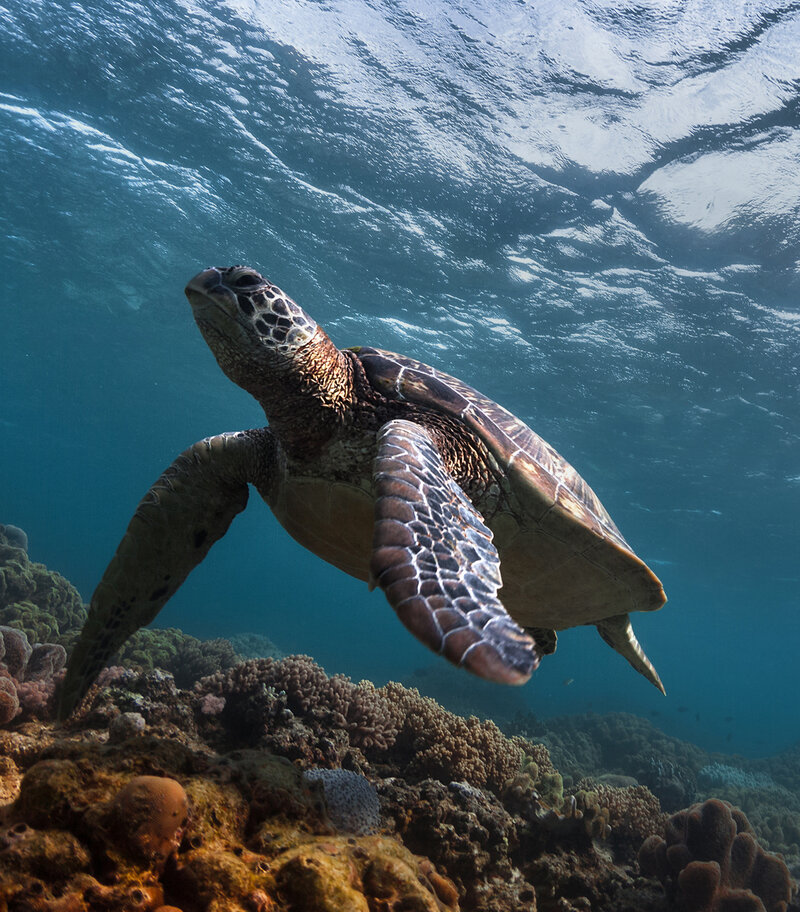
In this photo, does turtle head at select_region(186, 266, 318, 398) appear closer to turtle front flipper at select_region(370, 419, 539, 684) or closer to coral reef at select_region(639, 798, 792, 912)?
turtle front flipper at select_region(370, 419, 539, 684)

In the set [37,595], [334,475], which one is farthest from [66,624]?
[334,475]

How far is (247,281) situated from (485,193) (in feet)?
33.7

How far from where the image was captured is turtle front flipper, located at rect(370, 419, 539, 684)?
1.59 meters

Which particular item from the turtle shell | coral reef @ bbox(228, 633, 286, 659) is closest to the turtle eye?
the turtle shell

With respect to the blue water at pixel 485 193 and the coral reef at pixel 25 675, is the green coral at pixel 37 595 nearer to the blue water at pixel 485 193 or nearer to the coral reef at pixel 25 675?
the coral reef at pixel 25 675

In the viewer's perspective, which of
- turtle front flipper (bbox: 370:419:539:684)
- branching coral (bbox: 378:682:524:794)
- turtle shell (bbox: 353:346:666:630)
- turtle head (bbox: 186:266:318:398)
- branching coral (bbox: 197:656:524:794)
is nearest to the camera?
turtle front flipper (bbox: 370:419:539:684)

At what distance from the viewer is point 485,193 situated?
1171 centimetres

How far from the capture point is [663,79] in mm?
8555

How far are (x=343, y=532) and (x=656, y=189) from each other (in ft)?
34.9

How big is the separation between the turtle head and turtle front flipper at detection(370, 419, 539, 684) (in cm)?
106

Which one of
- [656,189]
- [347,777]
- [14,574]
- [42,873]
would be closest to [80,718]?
[347,777]

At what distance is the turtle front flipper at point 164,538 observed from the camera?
3.38 meters

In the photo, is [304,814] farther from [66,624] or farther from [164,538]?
[66,624]

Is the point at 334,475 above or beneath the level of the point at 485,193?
beneath
